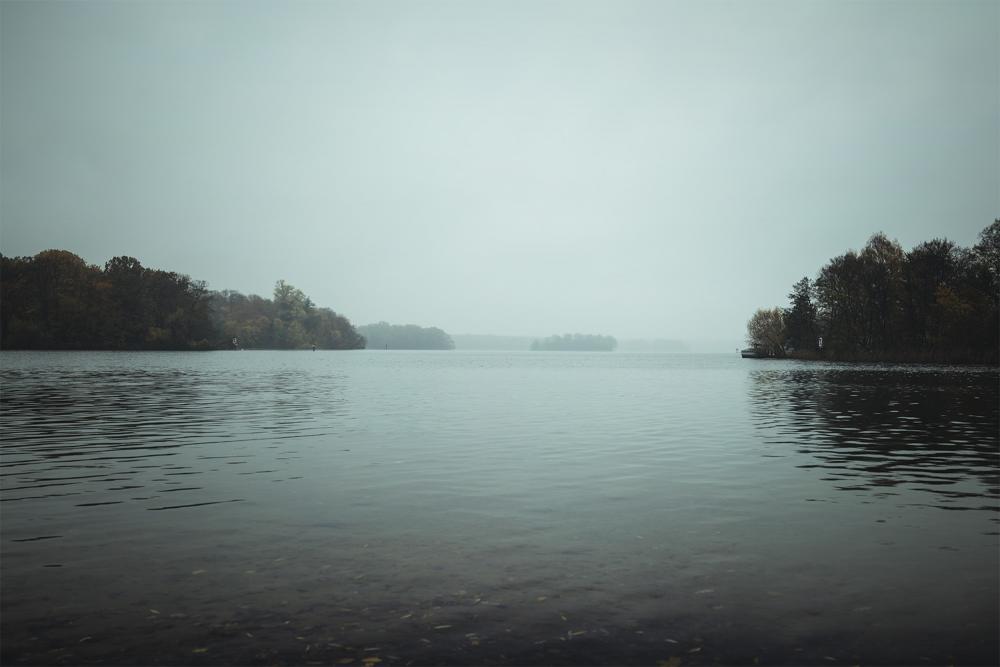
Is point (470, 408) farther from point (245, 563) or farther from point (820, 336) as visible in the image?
point (820, 336)

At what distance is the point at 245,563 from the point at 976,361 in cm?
13975

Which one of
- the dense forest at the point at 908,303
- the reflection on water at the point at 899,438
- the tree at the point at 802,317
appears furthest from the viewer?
the tree at the point at 802,317

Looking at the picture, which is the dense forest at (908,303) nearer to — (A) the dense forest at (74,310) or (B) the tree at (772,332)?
(B) the tree at (772,332)

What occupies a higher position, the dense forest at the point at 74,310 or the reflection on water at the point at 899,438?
the dense forest at the point at 74,310

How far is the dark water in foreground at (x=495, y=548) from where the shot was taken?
7914 millimetres

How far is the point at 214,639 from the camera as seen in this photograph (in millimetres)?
7871

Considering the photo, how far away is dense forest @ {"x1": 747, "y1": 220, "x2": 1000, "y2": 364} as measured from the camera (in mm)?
112562

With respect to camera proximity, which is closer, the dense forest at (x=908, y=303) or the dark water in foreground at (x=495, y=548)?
the dark water in foreground at (x=495, y=548)

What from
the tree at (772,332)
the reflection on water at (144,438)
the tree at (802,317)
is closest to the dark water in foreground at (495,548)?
the reflection on water at (144,438)

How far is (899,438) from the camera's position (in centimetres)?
2809

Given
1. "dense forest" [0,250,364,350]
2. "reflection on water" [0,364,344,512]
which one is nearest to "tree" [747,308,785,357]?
"reflection on water" [0,364,344,512]

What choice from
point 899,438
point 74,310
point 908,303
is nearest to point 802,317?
point 908,303

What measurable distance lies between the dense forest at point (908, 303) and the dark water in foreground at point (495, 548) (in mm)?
107418

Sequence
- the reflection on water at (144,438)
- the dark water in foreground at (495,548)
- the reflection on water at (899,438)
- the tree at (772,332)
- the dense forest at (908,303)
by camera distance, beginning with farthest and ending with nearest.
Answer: the tree at (772,332), the dense forest at (908,303), the reflection on water at (899,438), the reflection on water at (144,438), the dark water in foreground at (495,548)
